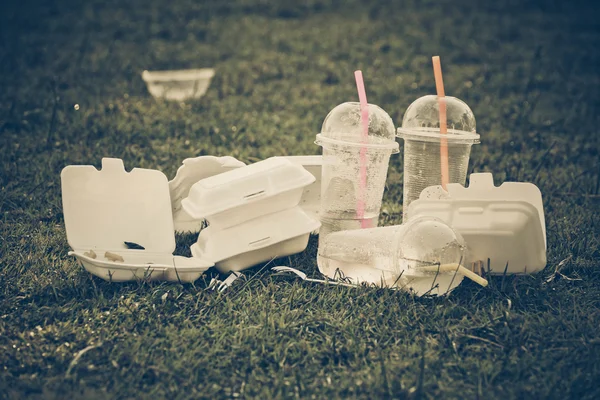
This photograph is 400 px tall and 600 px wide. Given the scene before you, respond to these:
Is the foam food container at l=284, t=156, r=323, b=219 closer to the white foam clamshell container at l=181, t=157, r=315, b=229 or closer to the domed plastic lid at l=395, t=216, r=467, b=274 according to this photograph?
the white foam clamshell container at l=181, t=157, r=315, b=229

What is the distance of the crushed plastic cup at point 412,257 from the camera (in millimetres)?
2338

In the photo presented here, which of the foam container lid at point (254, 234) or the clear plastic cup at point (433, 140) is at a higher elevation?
the clear plastic cup at point (433, 140)

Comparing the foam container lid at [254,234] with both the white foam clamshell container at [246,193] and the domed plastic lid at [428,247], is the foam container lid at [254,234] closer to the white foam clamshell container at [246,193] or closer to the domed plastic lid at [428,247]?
the white foam clamshell container at [246,193]

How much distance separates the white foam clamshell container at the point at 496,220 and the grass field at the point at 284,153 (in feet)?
0.30

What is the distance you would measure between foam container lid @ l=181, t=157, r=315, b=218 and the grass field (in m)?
0.28

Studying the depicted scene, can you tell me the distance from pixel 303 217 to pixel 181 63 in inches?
138

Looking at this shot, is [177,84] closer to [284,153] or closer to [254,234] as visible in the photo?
[284,153]

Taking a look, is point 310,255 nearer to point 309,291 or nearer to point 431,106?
point 309,291

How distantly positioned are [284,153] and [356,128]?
1.35 meters

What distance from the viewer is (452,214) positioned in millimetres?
2414

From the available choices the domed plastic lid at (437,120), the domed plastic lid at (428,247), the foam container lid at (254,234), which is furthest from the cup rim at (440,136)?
the foam container lid at (254,234)

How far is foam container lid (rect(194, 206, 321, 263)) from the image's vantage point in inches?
96.0

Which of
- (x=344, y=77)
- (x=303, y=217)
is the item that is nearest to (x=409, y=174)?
(x=303, y=217)

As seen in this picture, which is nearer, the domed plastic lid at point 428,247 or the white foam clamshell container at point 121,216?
the domed plastic lid at point 428,247
